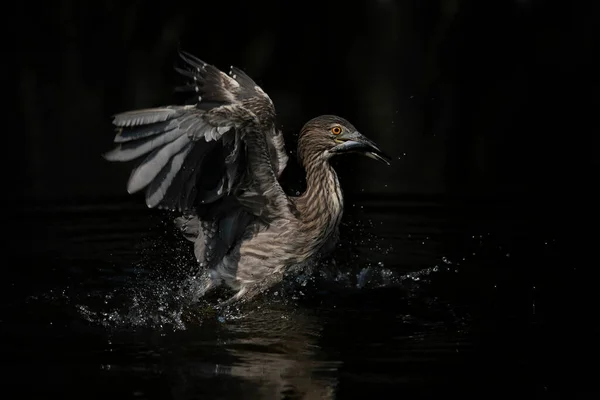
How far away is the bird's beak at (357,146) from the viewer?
7.34 meters

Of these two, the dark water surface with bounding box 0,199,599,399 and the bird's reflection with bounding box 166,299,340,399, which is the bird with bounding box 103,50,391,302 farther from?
the bird's reflection with bounding box 166,299,340,399

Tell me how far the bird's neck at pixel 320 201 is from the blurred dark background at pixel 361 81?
8.84 ft

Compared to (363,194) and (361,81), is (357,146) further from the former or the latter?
(361,81)

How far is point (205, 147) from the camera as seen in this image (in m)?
6.45

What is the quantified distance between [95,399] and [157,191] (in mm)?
1442

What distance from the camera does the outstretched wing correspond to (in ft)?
20.3

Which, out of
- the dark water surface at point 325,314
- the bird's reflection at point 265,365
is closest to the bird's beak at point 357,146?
the dark water surface at point 325,314

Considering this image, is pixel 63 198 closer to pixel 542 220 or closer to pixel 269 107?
pixel 269 107

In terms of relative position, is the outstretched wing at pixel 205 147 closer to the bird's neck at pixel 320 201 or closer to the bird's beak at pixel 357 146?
the bird's neck at pixel 320 201

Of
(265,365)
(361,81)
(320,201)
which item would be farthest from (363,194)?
(265,365)

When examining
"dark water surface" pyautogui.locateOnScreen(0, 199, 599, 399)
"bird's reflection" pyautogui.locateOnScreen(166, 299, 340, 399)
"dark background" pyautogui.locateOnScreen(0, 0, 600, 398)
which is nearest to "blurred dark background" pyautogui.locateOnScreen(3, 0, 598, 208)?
"dark background" pyautogui.locateOnScreen(0, 0, 600, 398)

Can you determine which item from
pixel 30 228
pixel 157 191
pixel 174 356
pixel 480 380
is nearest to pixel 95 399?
pixel 174 356

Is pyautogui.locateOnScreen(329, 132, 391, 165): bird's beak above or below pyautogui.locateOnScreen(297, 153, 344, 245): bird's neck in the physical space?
above

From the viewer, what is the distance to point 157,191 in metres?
6.36
